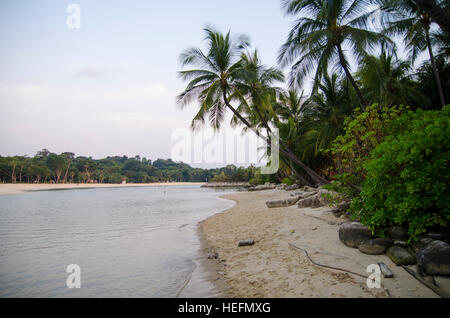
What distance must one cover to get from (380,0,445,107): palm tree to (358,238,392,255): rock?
9435mm

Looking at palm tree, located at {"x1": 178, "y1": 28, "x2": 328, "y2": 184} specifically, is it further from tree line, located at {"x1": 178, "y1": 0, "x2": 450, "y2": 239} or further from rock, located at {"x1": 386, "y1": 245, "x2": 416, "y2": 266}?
rock, located at {"x1": 386, "y1": 245, "x2": 416, "y2": 266}

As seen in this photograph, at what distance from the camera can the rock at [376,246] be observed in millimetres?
4266

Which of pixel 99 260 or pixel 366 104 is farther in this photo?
pixel 366 104

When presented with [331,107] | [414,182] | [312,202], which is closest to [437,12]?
[414,182]

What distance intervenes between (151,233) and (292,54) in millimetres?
9393

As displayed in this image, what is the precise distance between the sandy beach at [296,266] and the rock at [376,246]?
106mm

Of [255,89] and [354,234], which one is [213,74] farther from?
[354,234]

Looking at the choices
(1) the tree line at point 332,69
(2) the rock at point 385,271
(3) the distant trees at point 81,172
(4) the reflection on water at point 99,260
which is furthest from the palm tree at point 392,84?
(3) the distant trees at point 81,172

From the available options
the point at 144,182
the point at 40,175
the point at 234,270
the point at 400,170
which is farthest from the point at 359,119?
the point at 144,182

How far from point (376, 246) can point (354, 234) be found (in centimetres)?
51

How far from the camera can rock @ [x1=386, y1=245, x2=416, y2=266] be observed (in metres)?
3.76

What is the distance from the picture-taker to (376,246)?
4.29 m

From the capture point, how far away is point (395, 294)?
304 centimetres
